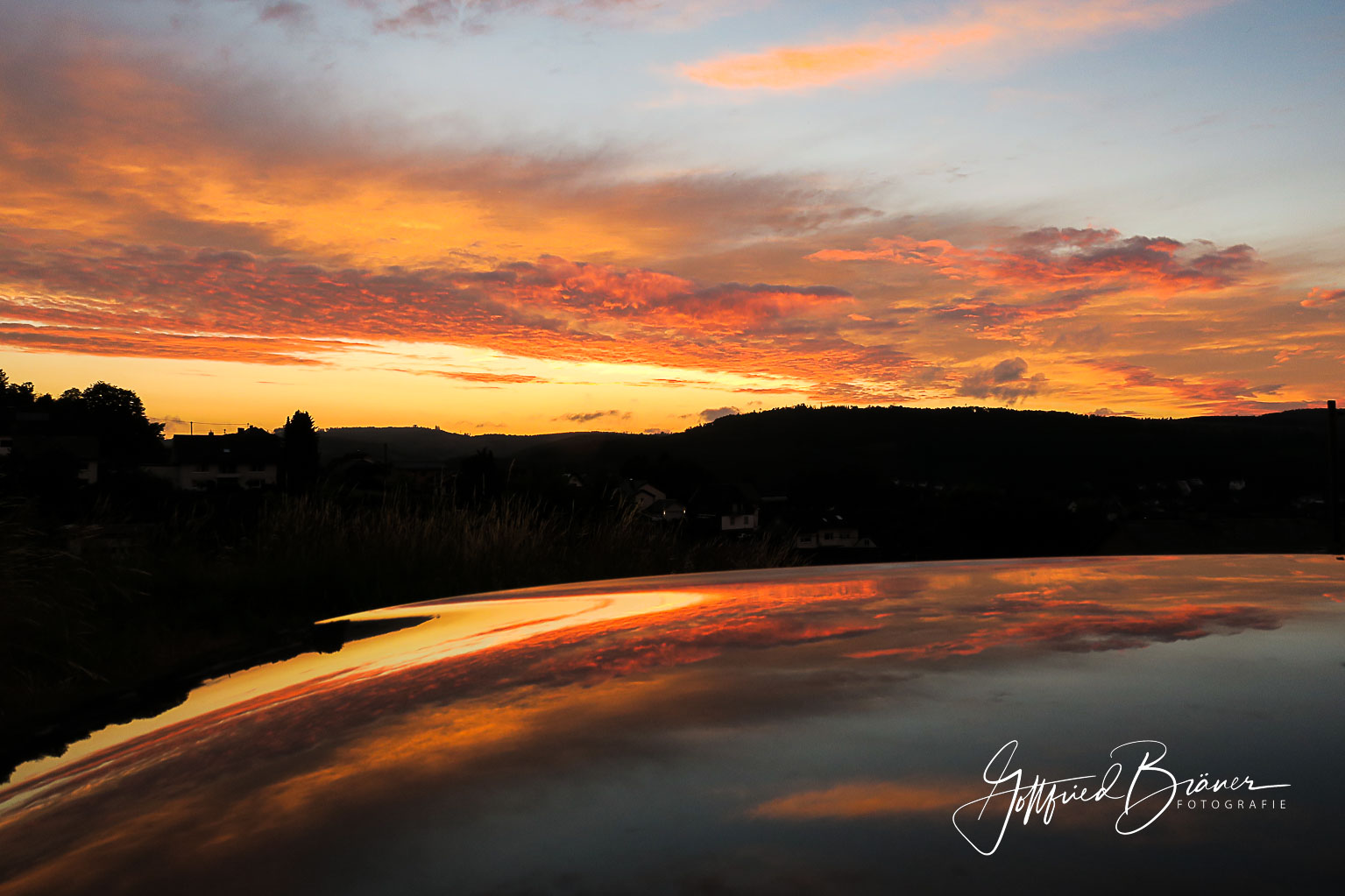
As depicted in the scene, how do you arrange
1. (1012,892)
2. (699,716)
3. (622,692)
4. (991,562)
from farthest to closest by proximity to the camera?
(991,562)
(622,692)
(699,716)
(1012,892)

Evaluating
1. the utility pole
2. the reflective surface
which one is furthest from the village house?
the reflective surface

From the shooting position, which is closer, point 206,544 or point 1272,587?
point 1272,587

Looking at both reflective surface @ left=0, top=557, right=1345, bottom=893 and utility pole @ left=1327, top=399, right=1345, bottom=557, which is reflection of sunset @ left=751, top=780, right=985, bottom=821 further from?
utility pole @ left=1327, top=399, right=1345, bottom=557

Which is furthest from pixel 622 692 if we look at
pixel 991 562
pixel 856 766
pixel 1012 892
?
pixel 991 562

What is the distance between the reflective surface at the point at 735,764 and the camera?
2.75 ft

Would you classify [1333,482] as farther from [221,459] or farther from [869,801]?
[221,459]

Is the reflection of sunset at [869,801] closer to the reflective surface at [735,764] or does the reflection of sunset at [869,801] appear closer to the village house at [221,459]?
the reflective surface at [735,764]

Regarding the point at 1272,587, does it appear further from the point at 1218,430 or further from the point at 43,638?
the point at 1218,430

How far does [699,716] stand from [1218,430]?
8028 centimetres

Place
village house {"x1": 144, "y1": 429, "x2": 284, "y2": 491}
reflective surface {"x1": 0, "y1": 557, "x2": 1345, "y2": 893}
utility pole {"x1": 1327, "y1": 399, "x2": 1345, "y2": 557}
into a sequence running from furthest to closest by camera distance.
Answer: village house {"x1": 144, "y1": 429, "x2": 284, "y2": 491}
utility pole {"x1": 1327, "y1": 399, "x2": 1345, "y2": 557}
reflective surface {"x1": 0, "y1": 557, "x2": 1345, "y2": 893}

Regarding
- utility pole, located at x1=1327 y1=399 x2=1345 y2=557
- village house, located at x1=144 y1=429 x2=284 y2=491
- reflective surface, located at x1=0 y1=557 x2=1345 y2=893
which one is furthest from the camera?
village house, located at x1=144 y1=429 x2=284 y2=491

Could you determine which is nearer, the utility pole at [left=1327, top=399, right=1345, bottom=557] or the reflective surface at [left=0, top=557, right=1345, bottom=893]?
the reflective surface at [left=0, top=557, right=1345, bottom=893]

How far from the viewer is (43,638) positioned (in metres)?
6.40

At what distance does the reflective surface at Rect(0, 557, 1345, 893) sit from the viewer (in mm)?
838
